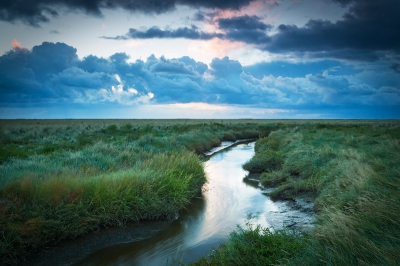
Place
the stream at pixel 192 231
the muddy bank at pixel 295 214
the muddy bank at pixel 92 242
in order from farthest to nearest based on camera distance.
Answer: the muddy bank at pixel 295 214 < the stream at pixel 192 231 < the muddy bank at pixel 92 242

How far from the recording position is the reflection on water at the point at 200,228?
7.48 m

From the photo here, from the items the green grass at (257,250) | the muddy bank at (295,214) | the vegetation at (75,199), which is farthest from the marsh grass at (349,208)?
the vegetation at (75,199)

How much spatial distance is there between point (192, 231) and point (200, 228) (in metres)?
0.35

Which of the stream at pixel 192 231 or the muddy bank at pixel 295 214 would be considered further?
the muddy bank at pixel 295 214

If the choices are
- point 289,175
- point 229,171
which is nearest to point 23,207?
→ point 289,175

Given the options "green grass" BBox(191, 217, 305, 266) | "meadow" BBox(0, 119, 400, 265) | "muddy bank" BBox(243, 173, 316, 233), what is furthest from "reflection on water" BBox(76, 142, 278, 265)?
"green grass" BBox(191, 217, 305, 266)

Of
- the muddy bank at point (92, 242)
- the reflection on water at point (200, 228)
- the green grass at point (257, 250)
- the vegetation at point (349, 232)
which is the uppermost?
the vegetation at point (349, 232)

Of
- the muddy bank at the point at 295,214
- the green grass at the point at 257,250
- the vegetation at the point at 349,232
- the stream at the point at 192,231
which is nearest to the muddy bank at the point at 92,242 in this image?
the stream at the point at 192,231

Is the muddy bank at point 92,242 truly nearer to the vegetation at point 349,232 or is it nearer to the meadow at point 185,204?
the meadow at point 185,204

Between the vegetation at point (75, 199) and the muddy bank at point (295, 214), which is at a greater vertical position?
the vegetation at point (75, 199)

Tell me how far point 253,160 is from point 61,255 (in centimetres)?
1332

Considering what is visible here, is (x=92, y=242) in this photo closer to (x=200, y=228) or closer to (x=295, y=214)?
(x=200, y=228)

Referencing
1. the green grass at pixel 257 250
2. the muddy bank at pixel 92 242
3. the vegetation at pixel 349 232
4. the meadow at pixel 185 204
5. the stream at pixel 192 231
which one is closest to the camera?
the vegetation at pixel 349 232

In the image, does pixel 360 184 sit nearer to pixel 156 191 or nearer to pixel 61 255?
Answer: pixel 156 191
